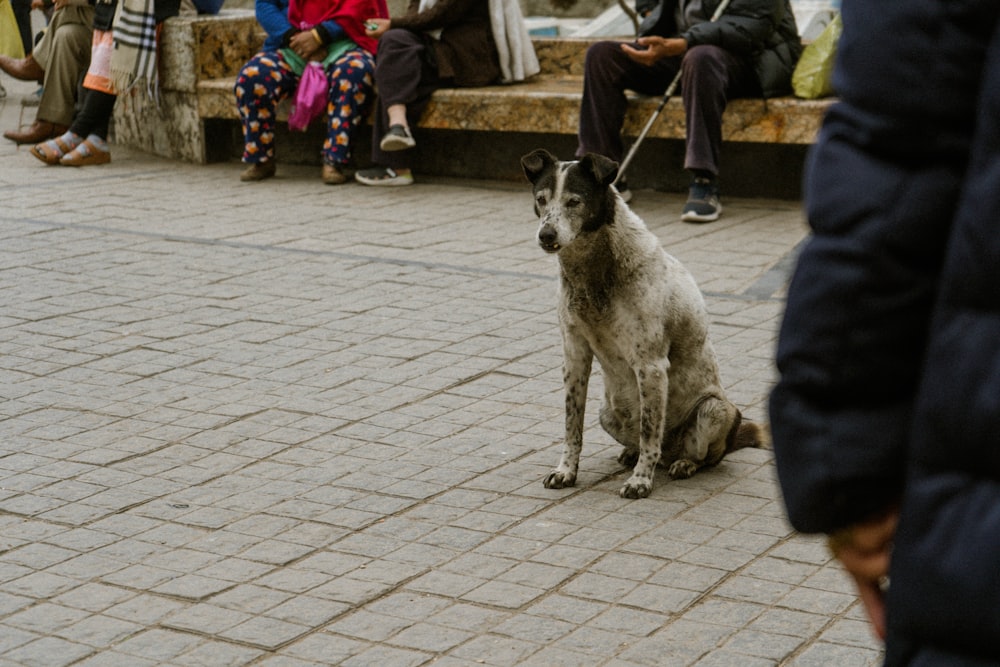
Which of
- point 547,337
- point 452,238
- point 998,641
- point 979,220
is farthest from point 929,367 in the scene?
point 452,238

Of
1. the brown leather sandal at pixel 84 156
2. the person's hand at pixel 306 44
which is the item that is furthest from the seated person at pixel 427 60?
the brown leather sandal at pixel 84 156

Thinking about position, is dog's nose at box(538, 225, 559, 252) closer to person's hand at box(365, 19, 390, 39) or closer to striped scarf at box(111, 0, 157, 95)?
person's hand at box(365, 19, 390, 39)

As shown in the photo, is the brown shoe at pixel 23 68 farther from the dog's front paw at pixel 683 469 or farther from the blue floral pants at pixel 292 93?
the dog's front paw at pixel 683 469

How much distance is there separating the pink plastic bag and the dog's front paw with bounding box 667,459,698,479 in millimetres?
6476

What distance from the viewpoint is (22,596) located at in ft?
12.2

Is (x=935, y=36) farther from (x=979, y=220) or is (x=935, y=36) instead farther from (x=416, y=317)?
(x=416, y=317)

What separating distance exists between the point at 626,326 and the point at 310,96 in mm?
6551

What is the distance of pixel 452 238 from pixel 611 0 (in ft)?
19.8

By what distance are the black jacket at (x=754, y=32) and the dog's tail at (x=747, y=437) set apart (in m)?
4.51

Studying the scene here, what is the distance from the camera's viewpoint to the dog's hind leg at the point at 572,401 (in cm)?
458

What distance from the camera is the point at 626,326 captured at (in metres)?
4.45

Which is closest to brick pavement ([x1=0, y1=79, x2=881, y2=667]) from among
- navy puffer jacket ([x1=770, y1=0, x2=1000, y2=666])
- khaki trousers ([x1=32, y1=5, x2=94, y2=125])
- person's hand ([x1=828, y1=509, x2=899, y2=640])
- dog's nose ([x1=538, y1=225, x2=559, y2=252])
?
dog's nose ([x1=538, y1=225, x2=559, y2=252])

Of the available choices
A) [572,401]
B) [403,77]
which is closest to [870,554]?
[572,401]

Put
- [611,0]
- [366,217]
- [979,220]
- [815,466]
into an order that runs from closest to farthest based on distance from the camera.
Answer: [979,220] → [815,466] → [366,217] → [611,0]
